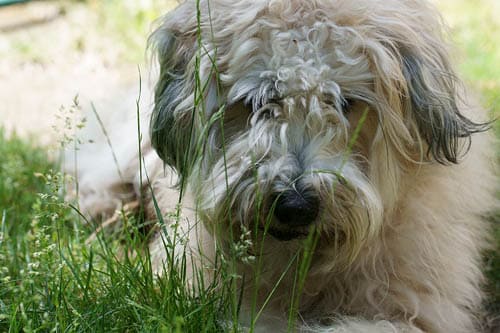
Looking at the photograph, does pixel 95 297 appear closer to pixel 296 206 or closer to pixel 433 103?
pixel 296 206

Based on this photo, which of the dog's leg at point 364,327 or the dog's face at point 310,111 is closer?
the dog's face at point 310,111

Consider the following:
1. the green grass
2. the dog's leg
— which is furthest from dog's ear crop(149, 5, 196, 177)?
the dog's leg

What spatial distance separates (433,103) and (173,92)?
71cm

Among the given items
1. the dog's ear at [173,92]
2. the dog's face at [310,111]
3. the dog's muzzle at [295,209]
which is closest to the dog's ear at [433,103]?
the dog's face at [310,111]

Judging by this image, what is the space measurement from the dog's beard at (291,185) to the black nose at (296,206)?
13mm

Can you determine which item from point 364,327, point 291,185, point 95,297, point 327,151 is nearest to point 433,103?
point 327,151

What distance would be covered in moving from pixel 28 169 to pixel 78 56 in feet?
6.58

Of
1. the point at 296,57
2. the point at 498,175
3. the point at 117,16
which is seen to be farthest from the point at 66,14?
the point at 296,57

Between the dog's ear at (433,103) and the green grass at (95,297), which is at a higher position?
the dog's ear at (433,103)

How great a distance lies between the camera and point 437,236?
8.36ft

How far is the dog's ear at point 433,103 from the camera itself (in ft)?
7.54

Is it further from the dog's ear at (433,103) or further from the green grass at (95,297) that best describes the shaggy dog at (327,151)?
the green grass at (95,297)

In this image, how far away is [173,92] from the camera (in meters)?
2.43

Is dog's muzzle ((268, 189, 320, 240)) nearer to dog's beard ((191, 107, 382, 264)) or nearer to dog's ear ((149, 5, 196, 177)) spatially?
dog's beard ((191, 107, 382, 264))
